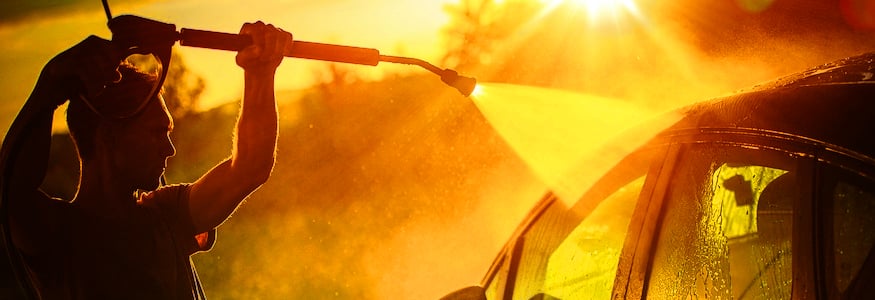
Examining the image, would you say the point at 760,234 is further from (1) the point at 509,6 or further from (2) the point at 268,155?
(1) the point at 509,6

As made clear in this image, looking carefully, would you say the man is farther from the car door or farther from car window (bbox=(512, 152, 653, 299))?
the car door

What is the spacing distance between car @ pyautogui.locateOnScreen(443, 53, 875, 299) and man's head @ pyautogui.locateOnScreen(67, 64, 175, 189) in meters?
1.30

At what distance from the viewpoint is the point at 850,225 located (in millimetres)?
2010

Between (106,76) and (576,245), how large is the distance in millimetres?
1995

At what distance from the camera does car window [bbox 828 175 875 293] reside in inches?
77.1

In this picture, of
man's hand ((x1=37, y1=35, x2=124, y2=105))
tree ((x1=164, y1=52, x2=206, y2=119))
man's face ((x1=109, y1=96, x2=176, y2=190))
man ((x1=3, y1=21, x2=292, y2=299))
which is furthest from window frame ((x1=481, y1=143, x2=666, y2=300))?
tree ((x1=164, y1=52, x2=206, y2=119))

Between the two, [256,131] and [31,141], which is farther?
[256,131]

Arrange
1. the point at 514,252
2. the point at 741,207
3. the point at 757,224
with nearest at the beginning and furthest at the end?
the point at 757,224, the point at 741,207, the point at 514,252

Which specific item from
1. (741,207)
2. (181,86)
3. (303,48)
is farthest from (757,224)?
(181,86)

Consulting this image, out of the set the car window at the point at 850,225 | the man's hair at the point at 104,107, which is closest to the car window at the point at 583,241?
the car window at the point at 850,225

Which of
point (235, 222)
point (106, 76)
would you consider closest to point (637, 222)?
point (106, 76)

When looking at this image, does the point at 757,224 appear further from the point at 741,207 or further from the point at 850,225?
the point at 850,225

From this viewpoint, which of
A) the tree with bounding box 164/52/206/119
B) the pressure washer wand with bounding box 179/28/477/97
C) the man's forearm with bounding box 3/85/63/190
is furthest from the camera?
the tree with bounding box 164/52/206/119

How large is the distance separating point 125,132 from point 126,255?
0.47 metres
